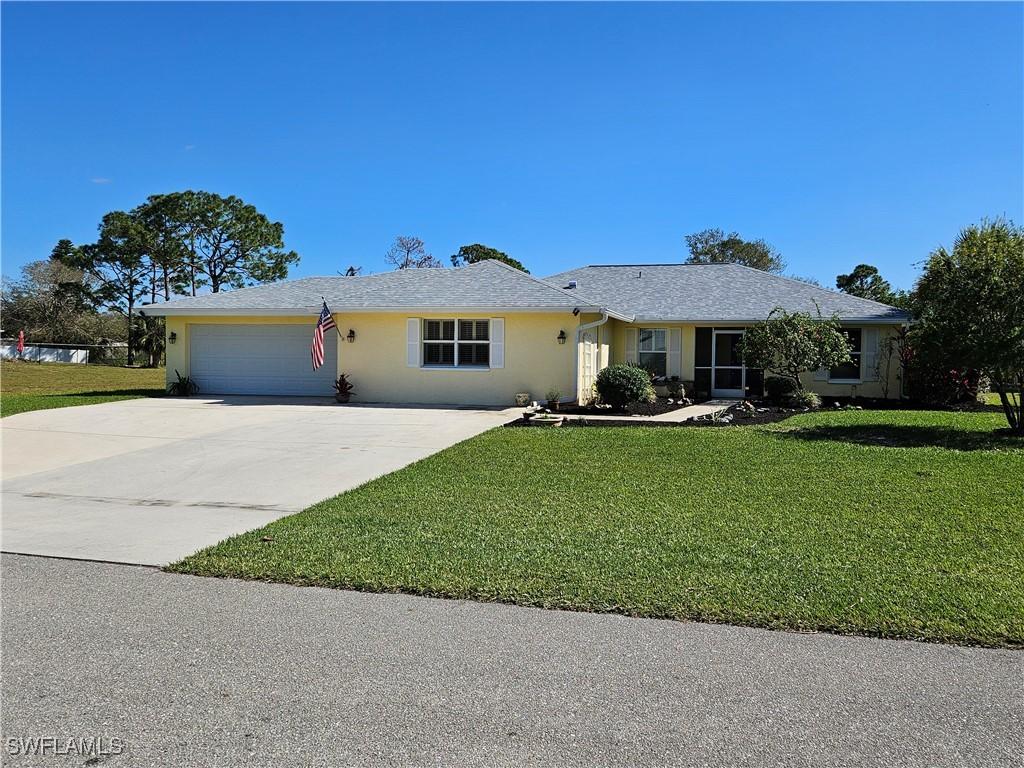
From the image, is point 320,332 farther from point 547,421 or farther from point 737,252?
point 737,252

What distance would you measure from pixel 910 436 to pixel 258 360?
16.3 meters

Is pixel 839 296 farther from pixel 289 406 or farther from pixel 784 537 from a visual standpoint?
pixel 784 537

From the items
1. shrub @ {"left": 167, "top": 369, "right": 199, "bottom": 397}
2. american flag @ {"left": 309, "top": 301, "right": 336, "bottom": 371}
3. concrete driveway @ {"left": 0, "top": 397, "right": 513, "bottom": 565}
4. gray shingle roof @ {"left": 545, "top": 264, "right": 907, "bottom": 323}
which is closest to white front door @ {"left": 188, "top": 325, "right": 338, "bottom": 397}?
Result: shrub @ {"left": 167, "top": 369, "right": 199, "bottom": 397}

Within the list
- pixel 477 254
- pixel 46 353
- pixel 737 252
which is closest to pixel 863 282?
pixel 737 252

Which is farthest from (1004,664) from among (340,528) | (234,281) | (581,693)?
(234,281)

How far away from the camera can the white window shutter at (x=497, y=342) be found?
18.2 meters

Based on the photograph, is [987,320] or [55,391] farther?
[55,391]

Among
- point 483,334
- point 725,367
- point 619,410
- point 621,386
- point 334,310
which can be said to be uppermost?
point 334,310

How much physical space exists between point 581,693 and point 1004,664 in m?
2.13

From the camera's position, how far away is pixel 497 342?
59.9ft

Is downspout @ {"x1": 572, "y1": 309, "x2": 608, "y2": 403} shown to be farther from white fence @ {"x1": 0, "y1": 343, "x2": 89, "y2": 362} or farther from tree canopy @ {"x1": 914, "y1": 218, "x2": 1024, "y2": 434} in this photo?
white fence @ {"x1": 0, "y1": 343, "x2": 89, "y2": 362}

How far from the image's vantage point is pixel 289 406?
17.6m

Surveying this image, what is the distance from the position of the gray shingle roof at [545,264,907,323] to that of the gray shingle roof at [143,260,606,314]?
3412 mm

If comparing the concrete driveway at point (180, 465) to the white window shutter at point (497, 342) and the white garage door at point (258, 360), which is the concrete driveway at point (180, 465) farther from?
the white garage door at point (258, 360)
